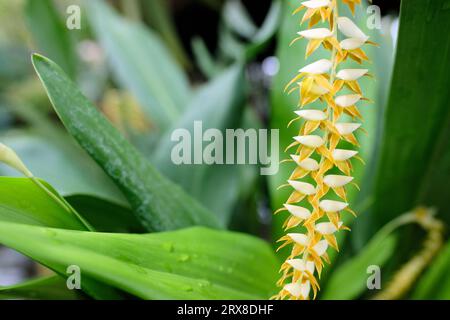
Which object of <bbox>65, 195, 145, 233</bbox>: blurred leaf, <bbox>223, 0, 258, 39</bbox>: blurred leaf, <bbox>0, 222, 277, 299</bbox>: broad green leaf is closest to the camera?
<bbox>0, 222, 277, 299</bbox>: broad green leaf

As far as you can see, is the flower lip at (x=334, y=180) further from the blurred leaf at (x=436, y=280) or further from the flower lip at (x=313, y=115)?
the blurred leaf at (x=436, y=280)

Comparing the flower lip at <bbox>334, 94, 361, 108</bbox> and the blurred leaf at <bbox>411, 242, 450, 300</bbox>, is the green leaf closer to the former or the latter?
the flower lip at <bbox>334, 94, 361, 108</bbox>

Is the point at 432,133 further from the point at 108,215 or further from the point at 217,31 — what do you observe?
the point at 217,31

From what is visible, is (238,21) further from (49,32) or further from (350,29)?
(350,29)

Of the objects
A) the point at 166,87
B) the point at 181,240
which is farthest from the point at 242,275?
the point at 166,87

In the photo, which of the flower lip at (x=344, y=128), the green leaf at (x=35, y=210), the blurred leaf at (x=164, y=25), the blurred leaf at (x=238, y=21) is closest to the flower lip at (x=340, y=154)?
the flower lip at (x=344, y=128)

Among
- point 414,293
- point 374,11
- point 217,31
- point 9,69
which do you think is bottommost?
point 414,293

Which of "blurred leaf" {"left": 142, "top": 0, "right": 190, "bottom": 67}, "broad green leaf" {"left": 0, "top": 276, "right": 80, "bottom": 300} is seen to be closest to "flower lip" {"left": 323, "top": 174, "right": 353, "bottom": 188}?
"broad green leaf" {"left": 0, "top": 276, "right": 80, "bottom": 300}
